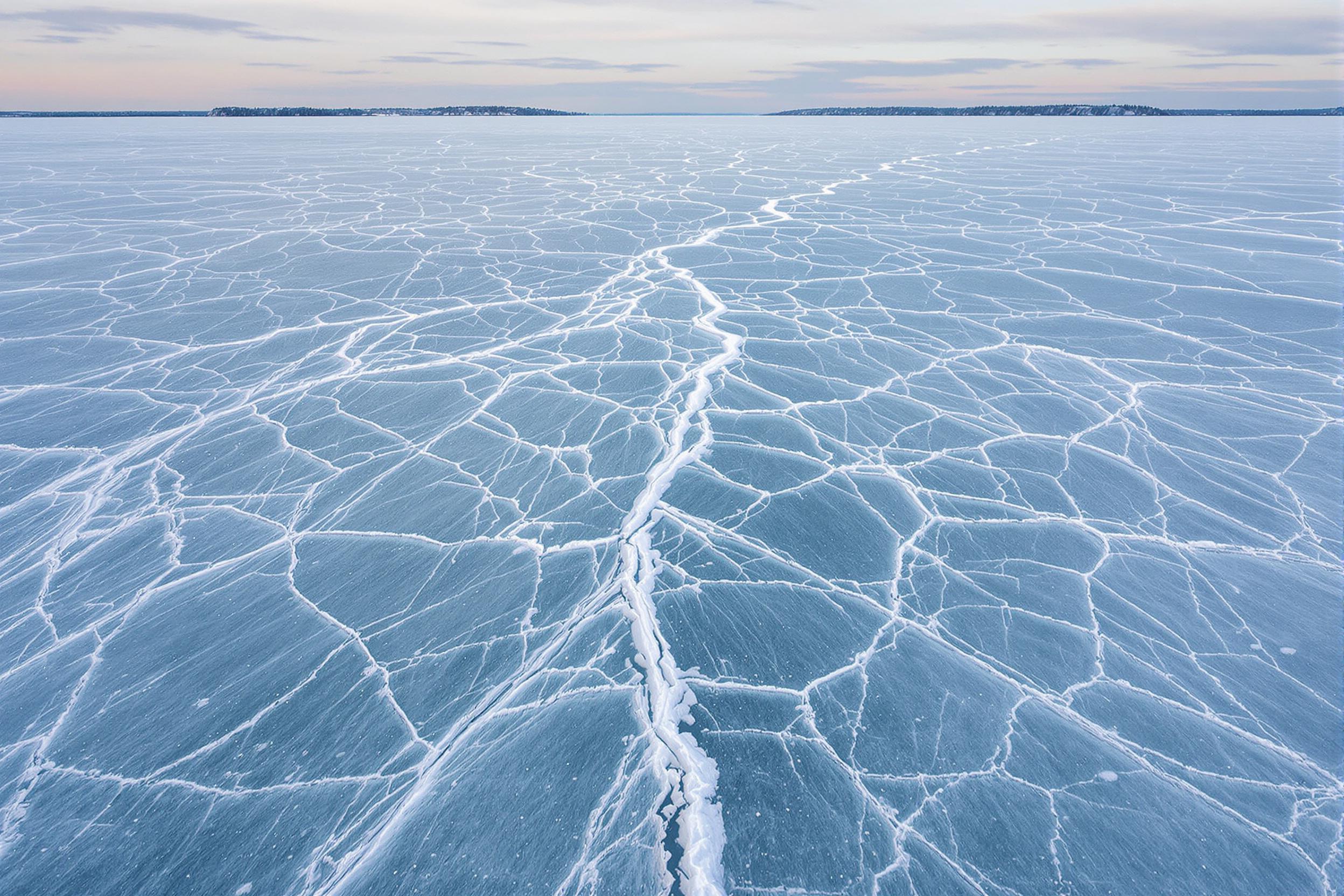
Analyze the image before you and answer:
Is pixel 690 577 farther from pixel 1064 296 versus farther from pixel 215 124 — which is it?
pixel 215 124

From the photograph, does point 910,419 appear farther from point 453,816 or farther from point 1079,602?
point 453,816

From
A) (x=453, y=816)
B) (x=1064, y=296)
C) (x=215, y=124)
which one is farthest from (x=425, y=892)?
(x=215, y=124)

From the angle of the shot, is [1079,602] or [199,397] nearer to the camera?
[1079,602]

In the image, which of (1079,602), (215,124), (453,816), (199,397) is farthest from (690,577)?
(215,124)

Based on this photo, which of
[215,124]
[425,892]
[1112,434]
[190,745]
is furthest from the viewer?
[215,124]

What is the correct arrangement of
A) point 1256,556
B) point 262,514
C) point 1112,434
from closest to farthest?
1. point 1256,556
2. point 262,514
3. point 1112,434

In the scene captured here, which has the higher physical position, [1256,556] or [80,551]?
[1256,556]

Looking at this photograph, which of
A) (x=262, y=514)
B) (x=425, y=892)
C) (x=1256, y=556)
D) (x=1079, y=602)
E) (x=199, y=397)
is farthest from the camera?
(x=199, y=397)
